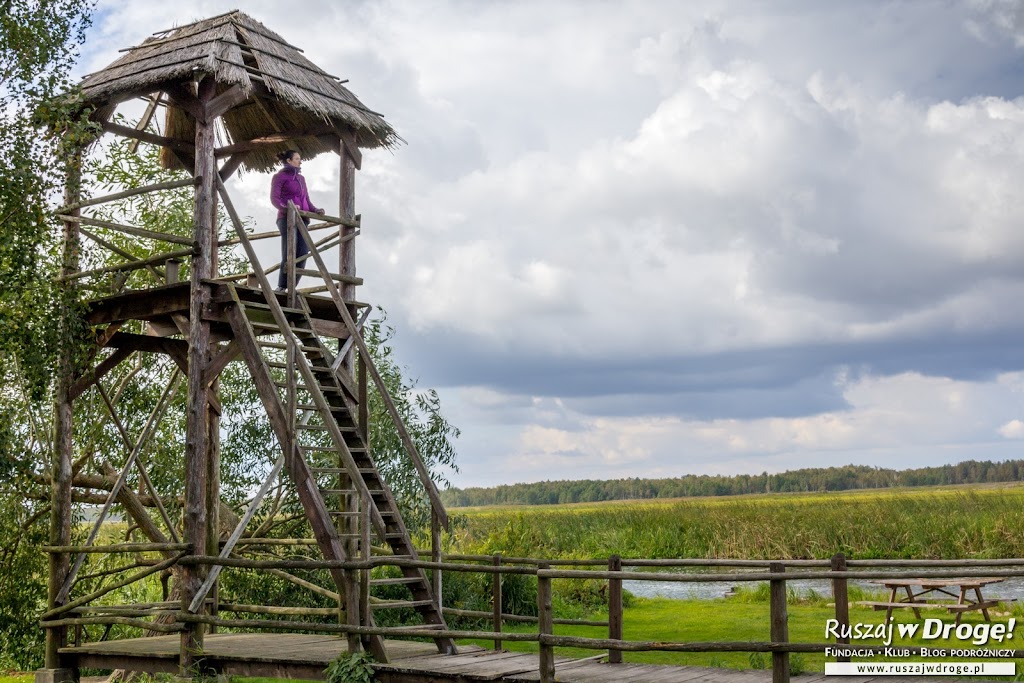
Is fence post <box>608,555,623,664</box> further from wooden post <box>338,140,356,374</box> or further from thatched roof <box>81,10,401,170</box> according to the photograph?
thatched roof <box>81,10,401,170</box>

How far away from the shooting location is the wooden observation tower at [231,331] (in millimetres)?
11273

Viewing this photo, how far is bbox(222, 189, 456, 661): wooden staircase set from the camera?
10.7 m

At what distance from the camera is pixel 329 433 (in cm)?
1131

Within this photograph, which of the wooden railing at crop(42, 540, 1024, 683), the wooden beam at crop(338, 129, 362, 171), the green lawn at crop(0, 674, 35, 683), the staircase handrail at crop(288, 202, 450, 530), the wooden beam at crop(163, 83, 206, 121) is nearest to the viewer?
the wooden railing at crop(42, 540, 1024, 683)

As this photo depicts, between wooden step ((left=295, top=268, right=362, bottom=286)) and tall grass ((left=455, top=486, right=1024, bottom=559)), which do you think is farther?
tall grass ((left=455, top=486, right=1024, bottom=559))

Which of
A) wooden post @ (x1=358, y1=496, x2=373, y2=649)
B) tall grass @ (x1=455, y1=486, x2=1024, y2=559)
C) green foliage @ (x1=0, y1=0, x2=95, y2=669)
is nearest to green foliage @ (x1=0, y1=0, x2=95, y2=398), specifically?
green foliage @ (x1=0, y1=0, x2=95, y2=669)

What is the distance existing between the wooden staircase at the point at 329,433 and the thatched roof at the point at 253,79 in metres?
1.60

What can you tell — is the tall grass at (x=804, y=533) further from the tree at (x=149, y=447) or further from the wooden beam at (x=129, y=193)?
the wooden beam at (x=129, y=193)

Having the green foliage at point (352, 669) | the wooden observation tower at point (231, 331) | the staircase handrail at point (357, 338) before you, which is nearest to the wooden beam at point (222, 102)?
the wooden observation tower at point (231, 331)

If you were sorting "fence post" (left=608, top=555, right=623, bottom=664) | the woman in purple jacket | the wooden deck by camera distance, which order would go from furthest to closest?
the woman in purple jacket < "fence post" (left=608, top=555, right=623, bottom=664) < the wooden deck

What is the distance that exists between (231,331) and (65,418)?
8.07 ft

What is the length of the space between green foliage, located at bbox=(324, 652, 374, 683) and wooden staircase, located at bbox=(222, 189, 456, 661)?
0.17m

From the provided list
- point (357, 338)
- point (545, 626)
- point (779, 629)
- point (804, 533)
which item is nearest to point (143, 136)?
point (357, 338)

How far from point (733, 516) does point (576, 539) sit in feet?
17.2
